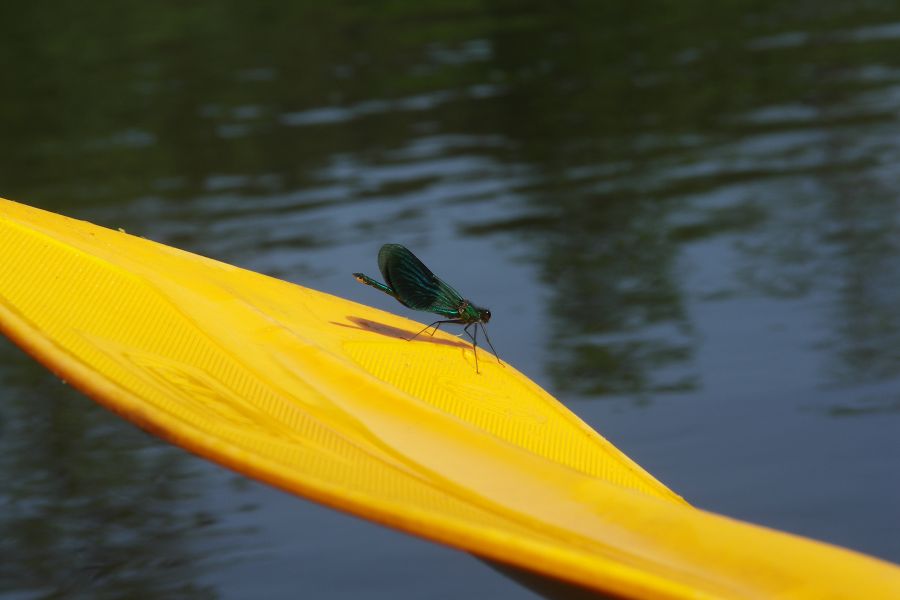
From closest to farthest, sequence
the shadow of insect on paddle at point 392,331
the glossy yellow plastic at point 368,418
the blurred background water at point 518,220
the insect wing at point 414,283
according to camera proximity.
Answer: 1. the glossy yellow plastic at point 368,418
2. the insect wing at point 414,283
3. the blurred background water at point 518,220
4. the shadow of insect on paddle at point 392,331

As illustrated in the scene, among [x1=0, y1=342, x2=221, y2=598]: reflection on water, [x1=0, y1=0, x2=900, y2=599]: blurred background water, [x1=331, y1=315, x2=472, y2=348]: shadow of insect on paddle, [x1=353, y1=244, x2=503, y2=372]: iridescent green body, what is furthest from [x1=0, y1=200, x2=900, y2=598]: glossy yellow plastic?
[x1=0, y1=342, x2=221, y2=598]: reflection on water

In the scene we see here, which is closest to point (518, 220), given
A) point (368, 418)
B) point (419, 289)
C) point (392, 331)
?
point (392, 331)

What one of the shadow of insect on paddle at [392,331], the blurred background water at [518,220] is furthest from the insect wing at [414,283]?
the blurred background water at [518,220]

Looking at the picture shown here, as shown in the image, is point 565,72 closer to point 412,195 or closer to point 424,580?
point 412,195

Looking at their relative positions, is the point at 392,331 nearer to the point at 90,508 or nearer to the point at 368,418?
the point at 368,418

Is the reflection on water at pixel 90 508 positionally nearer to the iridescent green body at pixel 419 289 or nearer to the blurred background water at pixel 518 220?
the blurred background water at pixel 518 220

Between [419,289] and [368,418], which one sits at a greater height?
[419,289]

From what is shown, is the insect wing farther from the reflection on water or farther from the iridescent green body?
the reflection on water
